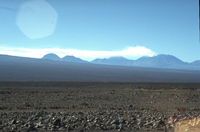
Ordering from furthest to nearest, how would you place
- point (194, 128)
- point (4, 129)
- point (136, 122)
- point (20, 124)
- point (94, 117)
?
1. point (94, 117)
2. point (136, 122)
3. point (20, 124)
4. point (4, 129)
5. point (194, 128)

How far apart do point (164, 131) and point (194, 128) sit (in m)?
1.35

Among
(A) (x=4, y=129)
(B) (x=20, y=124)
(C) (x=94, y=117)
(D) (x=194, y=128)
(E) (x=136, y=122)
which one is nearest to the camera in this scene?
(D) (x=194, y=128)

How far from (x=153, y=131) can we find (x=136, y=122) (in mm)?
1431

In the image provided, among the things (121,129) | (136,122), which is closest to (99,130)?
(121,129)

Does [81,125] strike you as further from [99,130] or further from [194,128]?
[194,128]

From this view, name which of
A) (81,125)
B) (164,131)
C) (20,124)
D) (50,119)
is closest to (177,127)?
(164,131)

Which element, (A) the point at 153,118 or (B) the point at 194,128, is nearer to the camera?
(B) the point at 194,128

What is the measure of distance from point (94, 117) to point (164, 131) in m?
3.60

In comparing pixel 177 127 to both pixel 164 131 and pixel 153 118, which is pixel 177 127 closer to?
pixel 164 131

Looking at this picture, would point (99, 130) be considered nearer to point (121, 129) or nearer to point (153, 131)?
point (121, 129)

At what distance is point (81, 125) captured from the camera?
1184 cm

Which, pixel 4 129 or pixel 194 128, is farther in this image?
pixel 4 129

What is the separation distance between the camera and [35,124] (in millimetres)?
11711

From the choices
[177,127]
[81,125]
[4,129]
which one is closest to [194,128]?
[177,127]
